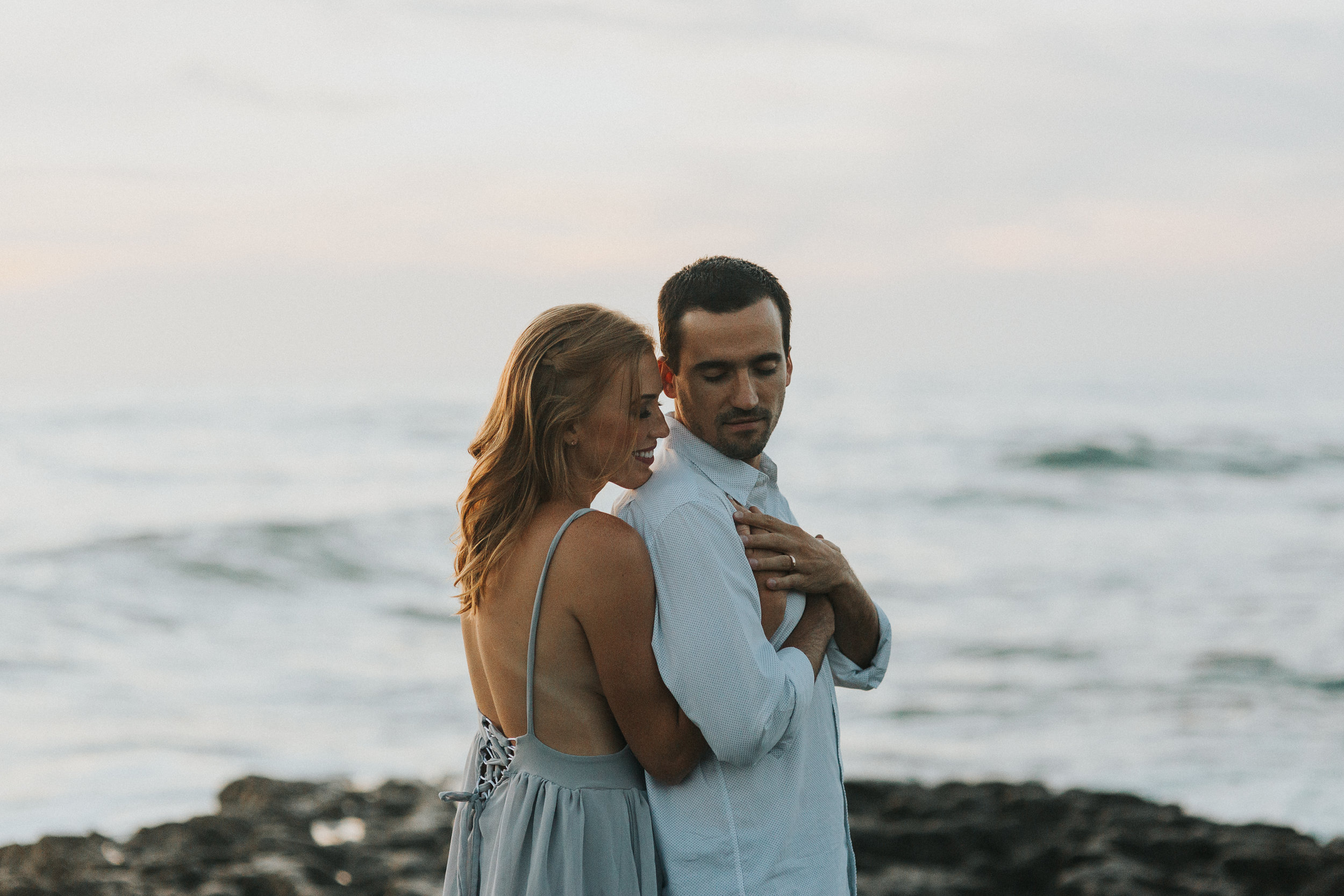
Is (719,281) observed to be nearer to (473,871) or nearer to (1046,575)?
(473,871)

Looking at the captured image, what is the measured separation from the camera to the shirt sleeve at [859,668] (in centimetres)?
270

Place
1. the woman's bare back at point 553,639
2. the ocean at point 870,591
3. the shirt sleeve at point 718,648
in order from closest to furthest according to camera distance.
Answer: the shirt sleeve at point 718,648 → the woman's bare back at point 553,639 → the ocean at point 870,591

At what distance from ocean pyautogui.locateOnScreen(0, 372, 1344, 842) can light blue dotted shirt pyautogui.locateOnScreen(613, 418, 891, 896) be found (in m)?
5.49

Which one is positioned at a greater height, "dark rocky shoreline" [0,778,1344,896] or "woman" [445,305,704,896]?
"woman" [445,305,704,896]

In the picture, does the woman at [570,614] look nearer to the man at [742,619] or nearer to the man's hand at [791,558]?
the man at [742,619]

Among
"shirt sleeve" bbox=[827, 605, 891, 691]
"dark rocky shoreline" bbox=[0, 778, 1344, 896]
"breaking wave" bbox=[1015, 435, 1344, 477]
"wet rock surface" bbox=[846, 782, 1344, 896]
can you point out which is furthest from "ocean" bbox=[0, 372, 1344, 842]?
"shirt sleeve" bbox=[827, 605, 891, 691]

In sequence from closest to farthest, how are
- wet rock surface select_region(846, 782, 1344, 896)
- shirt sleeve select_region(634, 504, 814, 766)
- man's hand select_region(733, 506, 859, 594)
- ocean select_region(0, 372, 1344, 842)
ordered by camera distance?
shirt sleeve select_region(634, 504, 814, 766) < man's hand select_region(733, 506, 859, 594) < wet rock surface select_region(846, 782, 1344, 896) < ocean select_region(0, 372, 1344, 842)

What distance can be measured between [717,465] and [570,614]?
0.50 m

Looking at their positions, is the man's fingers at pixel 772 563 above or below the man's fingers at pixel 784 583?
above

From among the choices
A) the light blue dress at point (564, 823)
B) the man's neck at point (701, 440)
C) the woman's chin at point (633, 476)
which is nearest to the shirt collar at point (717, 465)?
the man's neck at point (701, 440)

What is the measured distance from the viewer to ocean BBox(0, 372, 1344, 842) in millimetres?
8039

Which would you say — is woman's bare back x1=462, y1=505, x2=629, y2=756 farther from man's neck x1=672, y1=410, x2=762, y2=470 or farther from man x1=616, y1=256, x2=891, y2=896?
man's neck x1=672, y1=410, x2=762, y2=470

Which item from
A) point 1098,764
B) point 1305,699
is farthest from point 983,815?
point 1305,699

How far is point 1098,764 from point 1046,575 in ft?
24.0
